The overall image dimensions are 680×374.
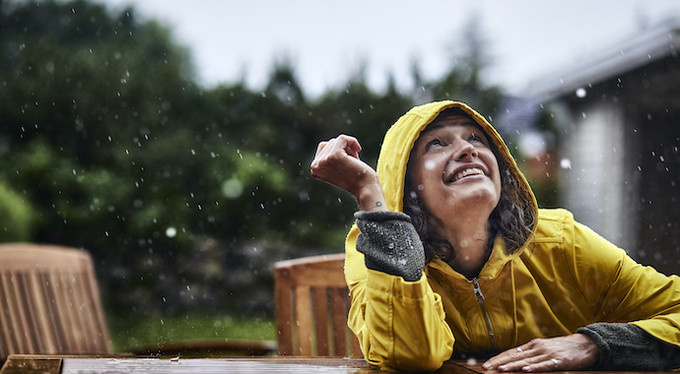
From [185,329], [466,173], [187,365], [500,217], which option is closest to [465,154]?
[466,173]

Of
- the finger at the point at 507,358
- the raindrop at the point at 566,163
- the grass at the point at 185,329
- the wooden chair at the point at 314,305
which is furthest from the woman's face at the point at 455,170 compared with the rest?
the raindrop at the point at 566,163

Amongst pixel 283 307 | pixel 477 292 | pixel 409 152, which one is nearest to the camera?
pixel 477 292

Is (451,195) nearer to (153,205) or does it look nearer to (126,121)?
(153,205)

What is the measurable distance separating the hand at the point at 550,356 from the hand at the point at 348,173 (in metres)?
0.47

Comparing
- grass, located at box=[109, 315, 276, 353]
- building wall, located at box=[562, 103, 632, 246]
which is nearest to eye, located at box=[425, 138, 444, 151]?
grass, located at box=[109, 315, 276, 353]

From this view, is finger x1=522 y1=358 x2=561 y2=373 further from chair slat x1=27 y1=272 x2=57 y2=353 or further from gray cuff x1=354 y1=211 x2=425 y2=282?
chair slat x1=27 y1=272 x2=57 y2=353

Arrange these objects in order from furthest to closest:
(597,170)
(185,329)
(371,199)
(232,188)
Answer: (597,170), (232,188), (185,329), (371,199)

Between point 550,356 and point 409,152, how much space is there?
682 millimetres

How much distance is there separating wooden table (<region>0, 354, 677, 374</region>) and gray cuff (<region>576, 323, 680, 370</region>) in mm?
62

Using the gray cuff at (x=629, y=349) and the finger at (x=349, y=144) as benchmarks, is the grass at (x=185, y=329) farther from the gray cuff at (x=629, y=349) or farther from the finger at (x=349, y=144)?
the gray cuff at (x=629, y=349)

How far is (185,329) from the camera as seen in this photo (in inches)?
252

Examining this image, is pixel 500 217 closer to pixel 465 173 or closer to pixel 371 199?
pixel 465 173

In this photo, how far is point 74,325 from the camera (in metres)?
2.70

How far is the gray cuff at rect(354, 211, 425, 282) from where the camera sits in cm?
146
